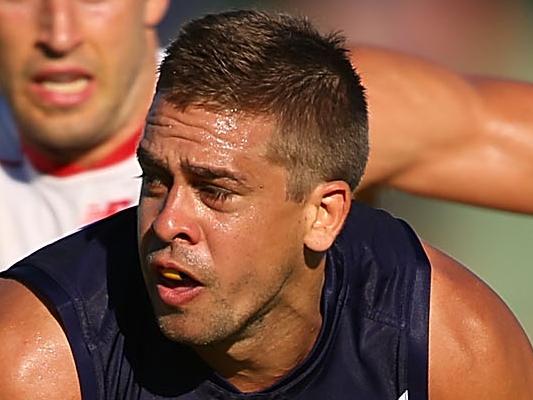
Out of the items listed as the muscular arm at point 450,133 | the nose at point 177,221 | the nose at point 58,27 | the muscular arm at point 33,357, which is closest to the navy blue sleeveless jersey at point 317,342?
the muscular arm at point 33,357

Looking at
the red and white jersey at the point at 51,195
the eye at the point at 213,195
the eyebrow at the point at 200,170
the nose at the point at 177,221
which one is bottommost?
the red and white jersey at the point at 51,195

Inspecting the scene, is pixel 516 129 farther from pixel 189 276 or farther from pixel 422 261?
pixel 189 276

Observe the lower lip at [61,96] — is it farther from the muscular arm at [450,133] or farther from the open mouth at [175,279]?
the open mouth at [175,279]

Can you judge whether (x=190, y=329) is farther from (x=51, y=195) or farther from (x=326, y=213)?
(x=51, y=195)

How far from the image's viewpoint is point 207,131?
261cm

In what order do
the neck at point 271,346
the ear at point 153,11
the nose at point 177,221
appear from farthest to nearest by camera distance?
1. the ear at point 153,11
2. the neck at point 271,346
3. the nose at point 177,221

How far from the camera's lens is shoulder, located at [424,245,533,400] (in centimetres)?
295

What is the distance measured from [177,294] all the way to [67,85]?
1.75 metres

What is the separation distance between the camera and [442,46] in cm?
791

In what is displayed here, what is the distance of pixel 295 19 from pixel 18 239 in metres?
1.71

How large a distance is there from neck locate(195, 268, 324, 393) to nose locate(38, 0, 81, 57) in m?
1.49

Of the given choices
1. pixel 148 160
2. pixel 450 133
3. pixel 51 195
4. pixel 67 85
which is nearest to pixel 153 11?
pixel 67 85

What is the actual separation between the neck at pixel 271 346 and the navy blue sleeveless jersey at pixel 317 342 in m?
0.02

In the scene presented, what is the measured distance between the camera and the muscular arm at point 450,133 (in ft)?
12.1
